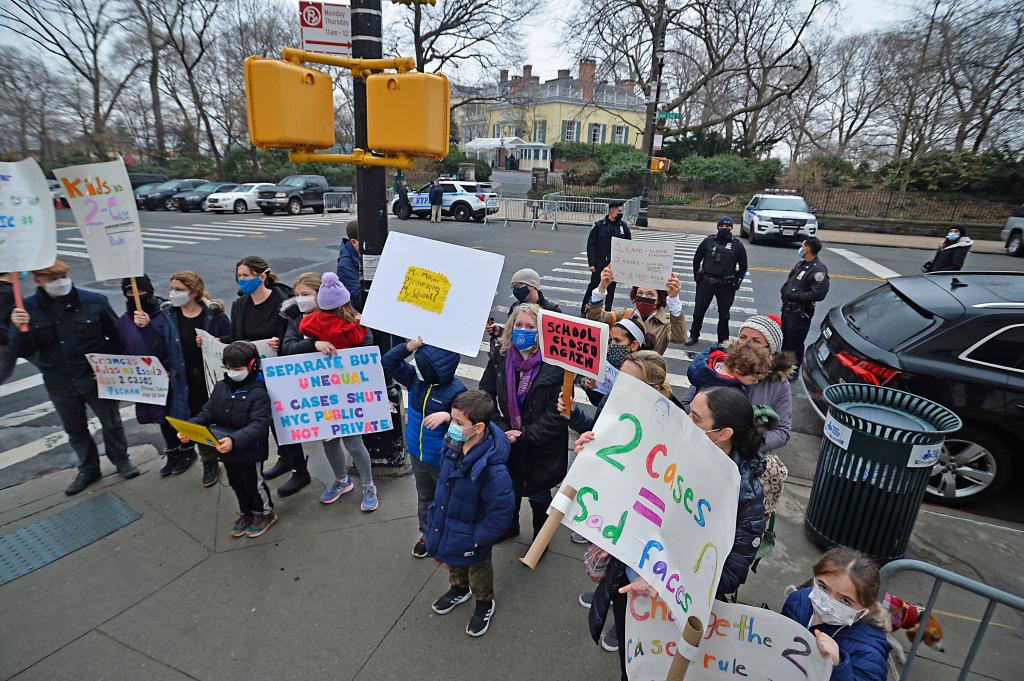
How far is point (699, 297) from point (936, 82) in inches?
1164

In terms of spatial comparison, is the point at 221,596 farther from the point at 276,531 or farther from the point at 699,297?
the point at 699,297

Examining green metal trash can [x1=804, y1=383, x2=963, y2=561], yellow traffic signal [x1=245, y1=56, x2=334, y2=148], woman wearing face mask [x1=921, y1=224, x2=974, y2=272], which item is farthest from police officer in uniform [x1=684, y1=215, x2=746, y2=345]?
yellow traffic signal [x1=245, y1=56, x2=334, y2=148]

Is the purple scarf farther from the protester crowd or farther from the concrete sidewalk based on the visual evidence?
the concrete sidewalk

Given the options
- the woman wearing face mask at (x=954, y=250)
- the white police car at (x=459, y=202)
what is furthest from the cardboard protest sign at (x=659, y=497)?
the white police car at (x=459, y=202)

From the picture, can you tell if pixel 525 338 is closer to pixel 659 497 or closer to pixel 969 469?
pixel 659 497

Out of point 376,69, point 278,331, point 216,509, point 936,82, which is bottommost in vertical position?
point 216,509

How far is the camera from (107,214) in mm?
4078

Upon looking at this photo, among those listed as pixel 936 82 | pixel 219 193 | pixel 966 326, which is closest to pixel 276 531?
pixel 966 326

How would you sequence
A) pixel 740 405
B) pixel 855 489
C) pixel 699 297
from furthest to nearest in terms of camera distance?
1. pixel 699 297
2. pixel 855 489
3. pixel 740 405

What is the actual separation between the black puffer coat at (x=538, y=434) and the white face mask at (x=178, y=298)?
2.66 meters

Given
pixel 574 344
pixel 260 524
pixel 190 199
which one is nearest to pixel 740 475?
pixel 574 344

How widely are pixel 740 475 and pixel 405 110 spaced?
273cm

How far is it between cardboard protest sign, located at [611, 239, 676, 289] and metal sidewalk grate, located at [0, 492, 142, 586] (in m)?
5.22

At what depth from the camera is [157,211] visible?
27656mm
